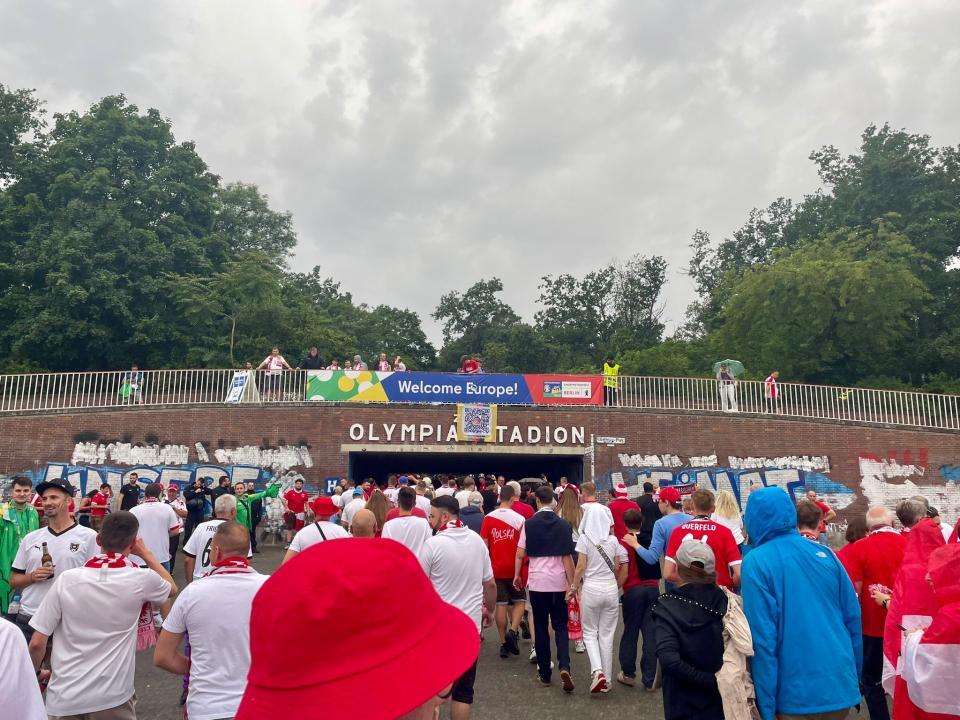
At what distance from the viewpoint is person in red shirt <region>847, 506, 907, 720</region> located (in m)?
5.62

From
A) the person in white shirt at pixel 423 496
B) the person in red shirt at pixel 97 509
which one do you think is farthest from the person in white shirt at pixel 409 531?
the person in red shirt at pixel 97 509

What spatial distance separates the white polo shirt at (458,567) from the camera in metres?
6.02

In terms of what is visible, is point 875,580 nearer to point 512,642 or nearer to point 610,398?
point 512,642

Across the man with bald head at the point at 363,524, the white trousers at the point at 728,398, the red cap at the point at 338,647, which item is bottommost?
the man with bald head at the point at 363,524

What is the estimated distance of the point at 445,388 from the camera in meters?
24.6

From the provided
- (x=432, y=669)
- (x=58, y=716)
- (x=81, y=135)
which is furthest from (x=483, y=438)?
(x=81, y=135)

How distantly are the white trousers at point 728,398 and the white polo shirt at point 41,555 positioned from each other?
2293cm

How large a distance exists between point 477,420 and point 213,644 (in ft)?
68.6

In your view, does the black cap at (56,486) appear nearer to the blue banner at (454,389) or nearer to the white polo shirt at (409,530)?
the white polo shirt at (409,530)

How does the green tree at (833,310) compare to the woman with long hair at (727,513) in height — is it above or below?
above

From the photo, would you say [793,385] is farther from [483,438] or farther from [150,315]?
[150,315]

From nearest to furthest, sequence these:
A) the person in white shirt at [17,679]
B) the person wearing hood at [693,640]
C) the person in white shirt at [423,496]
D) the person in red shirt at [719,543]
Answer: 1. the person in white shirt at [17,679]
2. the person wearing hood at [693,640]
3. the person in red shirt at [719,543]
4. the person in white shirt at [423,496]

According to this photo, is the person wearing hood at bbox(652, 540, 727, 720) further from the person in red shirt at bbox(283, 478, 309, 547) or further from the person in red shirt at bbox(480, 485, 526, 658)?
the person in red shirt at bbox(283, 478, 309, 547)

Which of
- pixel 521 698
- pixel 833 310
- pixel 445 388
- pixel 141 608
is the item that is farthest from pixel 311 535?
pixel 833 310
